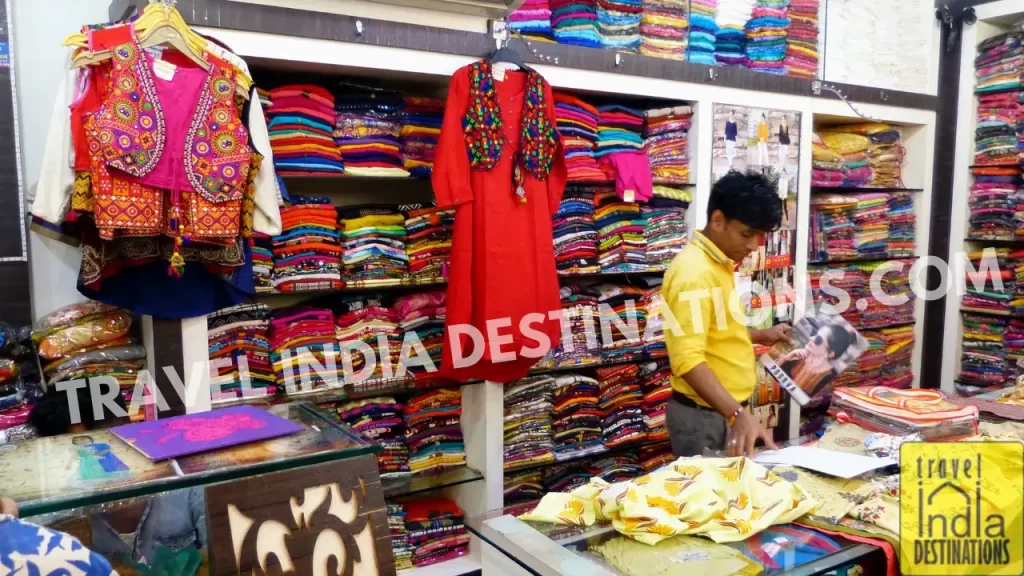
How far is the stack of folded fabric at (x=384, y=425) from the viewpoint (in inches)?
109

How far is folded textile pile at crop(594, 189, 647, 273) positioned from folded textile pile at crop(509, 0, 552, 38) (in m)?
0.75

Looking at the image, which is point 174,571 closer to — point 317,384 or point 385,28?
point 317,384

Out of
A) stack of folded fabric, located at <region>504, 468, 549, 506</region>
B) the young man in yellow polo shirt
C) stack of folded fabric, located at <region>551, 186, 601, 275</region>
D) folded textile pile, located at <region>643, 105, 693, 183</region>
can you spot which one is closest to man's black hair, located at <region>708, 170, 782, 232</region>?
the young man in yellow polo shirt

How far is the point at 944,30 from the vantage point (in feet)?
13.5

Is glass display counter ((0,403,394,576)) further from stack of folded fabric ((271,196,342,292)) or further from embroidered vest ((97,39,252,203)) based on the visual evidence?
stack of folded fabric ((271,196,342,292))

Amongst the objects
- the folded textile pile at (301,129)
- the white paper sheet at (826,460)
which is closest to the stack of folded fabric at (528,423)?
the folded textile pile at (301,129)

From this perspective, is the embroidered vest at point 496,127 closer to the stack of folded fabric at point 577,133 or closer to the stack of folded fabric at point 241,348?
the stack of folded fabric at point 577,133

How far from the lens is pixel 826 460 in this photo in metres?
1.72

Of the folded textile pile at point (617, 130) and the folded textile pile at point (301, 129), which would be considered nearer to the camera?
the folded textile pile at point (301, 129)

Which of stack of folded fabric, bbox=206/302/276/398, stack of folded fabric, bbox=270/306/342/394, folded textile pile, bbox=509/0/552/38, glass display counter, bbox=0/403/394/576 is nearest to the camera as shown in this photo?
glass display counter, bbox=0/403/394/576

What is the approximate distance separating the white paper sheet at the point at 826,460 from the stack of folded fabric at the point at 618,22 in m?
1.95

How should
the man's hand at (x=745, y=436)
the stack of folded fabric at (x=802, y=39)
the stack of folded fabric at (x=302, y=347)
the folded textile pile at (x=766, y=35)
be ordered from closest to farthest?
the man's hand at (x=745, y=436) → the stack of folded fabric at (x=302, y=347) → the folded textile pile at (x=766, y=35) → the stack of folded fabric at (x=802, y=39)

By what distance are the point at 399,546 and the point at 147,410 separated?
3.65 feet

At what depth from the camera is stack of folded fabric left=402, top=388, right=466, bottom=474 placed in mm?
2908
